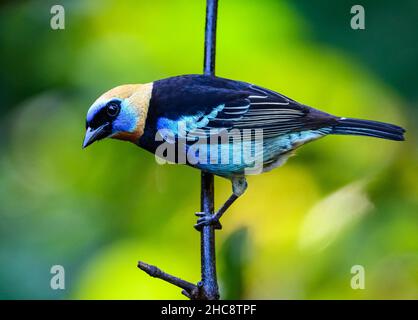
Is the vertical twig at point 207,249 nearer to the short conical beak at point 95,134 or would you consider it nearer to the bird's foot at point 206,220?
the bird's foot at point 206,220

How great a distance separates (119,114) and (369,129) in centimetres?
111

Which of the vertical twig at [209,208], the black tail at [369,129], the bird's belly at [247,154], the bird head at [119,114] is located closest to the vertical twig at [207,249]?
the vertical twig at [209,208]

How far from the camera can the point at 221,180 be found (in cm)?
396

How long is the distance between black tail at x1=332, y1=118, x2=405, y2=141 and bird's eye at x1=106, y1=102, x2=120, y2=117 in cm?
99

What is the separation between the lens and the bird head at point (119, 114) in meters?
3.13

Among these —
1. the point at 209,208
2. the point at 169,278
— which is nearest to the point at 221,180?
the point at 209,208

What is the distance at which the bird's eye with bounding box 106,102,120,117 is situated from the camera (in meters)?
3.19

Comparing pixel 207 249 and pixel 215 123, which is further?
pixel 215 123

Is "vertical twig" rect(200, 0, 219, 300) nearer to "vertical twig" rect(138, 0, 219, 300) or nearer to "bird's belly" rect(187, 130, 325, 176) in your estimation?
"vertical twig" rect(138, 0, 219, 300)

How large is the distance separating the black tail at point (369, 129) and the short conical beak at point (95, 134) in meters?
1.04

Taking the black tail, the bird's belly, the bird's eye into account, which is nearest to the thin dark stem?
the bird's belly

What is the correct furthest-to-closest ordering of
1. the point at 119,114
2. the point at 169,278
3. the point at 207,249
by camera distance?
the point at 119,114 < the point at 207,249 < the point at 169,278

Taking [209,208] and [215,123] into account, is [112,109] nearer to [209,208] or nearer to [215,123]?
[215,123]

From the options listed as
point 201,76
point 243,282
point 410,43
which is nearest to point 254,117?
point 201,76
